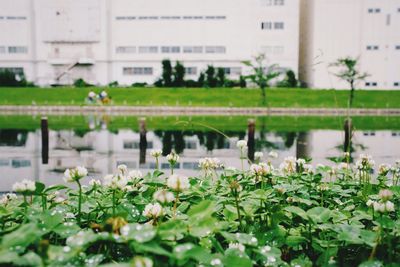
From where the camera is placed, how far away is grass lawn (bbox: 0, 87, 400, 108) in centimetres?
3228

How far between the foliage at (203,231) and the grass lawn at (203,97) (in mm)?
28388

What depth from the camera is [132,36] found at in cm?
4428

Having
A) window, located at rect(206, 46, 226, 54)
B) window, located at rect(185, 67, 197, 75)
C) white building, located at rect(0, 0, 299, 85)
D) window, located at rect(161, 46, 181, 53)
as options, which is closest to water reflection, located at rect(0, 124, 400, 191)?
window, located at rect(185, 67, 197, 75)

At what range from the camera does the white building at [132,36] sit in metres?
43.8

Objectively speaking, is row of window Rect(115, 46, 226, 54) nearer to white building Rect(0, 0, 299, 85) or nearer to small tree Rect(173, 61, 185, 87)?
white building Rect(0, 0, 299, 85)

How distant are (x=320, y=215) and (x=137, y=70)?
43.9m

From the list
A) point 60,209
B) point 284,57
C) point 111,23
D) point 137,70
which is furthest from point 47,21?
point 60,209

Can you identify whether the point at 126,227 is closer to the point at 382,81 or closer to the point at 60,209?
the point at 60,209

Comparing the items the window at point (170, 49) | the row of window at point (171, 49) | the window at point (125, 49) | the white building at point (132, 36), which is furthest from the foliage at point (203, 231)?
the window at point (125, 49)

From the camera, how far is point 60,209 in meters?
2.23

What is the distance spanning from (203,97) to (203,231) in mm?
32566

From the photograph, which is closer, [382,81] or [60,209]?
[60,209]

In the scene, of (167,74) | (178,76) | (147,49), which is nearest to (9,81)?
(147,49)

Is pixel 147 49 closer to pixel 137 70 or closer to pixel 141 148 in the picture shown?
pixel 137 70
